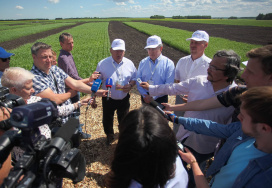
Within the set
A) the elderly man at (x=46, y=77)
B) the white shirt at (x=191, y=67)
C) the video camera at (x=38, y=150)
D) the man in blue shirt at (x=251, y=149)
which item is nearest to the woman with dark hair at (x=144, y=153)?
the video camera at (x=38, y=150)

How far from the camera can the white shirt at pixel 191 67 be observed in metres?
3.57

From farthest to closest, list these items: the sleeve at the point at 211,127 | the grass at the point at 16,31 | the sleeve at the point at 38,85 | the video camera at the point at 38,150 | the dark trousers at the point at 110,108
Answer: the grass at the point at 16,31, the dark trousers at the point at 110,108, the sleeve at the point at 38,85, the sleeve at the point at 211,127, the video camera at the point at 38,150

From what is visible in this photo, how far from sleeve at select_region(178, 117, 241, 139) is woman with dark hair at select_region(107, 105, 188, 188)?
3.00 ft

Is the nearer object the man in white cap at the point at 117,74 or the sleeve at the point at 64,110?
the sleeve at the point at 64,110

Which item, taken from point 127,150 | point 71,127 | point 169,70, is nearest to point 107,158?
point 169,70

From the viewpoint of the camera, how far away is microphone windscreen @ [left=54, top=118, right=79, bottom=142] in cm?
127

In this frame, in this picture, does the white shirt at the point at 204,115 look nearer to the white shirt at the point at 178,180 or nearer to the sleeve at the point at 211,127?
the sleeve at the point at 211,127

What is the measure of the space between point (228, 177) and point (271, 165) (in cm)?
38

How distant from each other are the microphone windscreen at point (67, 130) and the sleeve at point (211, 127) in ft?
4.39

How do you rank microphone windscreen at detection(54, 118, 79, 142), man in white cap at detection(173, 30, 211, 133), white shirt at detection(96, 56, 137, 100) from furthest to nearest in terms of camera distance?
white shirt at detection(96, 56, 137, 100) → man in white cap at detection(173, 30, 211, 133) → microphone windscreen at detection(54, 118, 79, 142)

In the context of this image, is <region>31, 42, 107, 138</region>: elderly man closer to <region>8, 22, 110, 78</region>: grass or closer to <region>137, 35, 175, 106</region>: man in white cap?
<region>137, 35, 175, 106</region>: man in white cap

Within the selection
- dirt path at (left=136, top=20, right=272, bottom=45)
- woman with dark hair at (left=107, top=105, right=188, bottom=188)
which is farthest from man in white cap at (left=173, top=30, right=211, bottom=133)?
dirt path at (left=136, top=20, right=272, bottom=45)

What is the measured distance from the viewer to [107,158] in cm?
396

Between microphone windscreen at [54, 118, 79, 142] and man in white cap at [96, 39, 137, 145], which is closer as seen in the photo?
microphone windscreen at [54, 118, 79, 142]
